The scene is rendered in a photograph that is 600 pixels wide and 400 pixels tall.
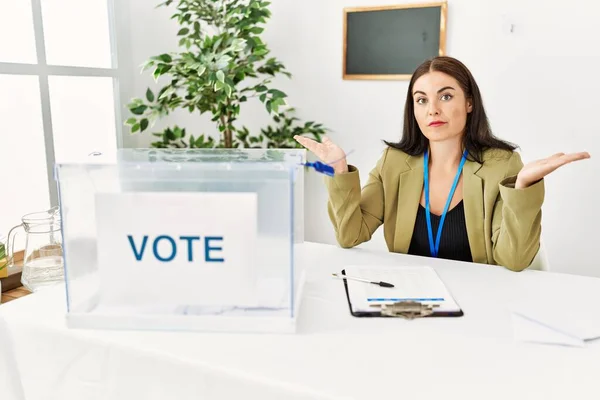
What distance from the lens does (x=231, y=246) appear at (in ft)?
2.89

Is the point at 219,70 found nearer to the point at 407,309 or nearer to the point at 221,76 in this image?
the point at 221,76

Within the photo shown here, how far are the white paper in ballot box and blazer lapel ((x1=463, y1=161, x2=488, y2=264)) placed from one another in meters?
0.79

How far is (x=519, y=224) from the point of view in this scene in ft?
4.14

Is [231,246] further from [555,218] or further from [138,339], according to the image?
[555,218]

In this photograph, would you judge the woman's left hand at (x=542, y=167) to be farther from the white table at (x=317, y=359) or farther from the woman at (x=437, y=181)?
the white table at (x=317, y=359)

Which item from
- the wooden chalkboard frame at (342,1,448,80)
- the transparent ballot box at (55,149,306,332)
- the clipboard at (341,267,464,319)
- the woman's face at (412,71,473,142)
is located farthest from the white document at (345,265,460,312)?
the wooden chalkboard frame at (342,1,448,80)

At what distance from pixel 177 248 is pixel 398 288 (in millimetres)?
444

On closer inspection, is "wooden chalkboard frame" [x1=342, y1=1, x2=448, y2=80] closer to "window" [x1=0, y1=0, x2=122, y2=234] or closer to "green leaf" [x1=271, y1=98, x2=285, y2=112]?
"green leaf" [x1=271, y1=98, x2=285, y2=112]

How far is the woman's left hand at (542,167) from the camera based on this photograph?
1.14m

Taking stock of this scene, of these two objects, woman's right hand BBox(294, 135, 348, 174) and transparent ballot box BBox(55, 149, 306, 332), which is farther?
woman's right hand BBox(294, 135, 348, 174)

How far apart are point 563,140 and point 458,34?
63 cm

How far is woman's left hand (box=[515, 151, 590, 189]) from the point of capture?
1.14 metres

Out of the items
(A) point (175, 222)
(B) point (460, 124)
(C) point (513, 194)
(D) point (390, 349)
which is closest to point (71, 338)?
(A) point (175, 222)

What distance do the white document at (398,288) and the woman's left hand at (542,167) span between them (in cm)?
28
